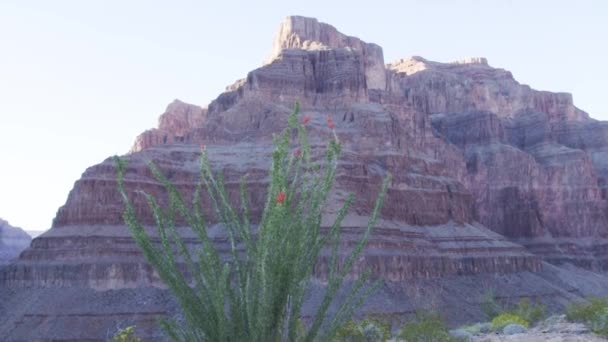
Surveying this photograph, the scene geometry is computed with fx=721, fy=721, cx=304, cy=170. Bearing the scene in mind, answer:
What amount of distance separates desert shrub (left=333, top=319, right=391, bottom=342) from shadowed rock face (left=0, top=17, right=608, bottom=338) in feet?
117

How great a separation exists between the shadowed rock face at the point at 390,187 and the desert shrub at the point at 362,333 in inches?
1406

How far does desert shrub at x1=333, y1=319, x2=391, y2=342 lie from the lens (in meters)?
33.0

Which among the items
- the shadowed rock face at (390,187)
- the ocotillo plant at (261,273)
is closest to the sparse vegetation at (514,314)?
the shadowed rock face at (390,187)

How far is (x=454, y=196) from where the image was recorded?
361 feet

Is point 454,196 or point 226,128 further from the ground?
point 226,128

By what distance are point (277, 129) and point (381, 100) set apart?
28446 mm

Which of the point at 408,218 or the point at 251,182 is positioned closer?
the point at 251,182

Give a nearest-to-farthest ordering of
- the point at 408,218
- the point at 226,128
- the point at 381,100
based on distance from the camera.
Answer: the point at 408,218, the point at 226,128, the point at 381,100

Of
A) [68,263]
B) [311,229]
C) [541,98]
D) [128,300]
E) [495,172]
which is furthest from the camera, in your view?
[541,98]

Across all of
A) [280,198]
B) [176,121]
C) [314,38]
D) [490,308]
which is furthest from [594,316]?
[314,38]

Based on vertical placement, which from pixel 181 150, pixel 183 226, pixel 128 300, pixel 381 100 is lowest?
pixel 128 300

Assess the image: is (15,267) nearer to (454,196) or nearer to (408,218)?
(408,218)

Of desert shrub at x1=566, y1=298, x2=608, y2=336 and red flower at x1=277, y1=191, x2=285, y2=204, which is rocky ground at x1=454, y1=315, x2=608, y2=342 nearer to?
desert shrub at x1=566, y1=298, x2=608, y2=336

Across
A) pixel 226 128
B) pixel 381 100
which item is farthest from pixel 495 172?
pixel 226 128
